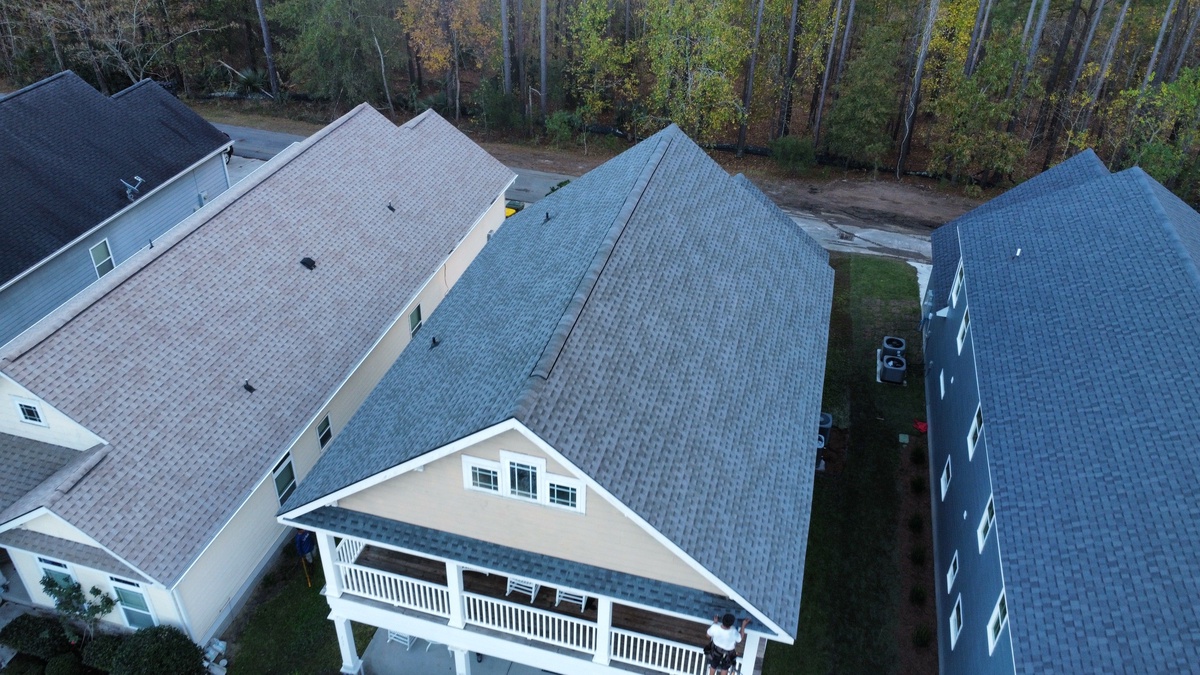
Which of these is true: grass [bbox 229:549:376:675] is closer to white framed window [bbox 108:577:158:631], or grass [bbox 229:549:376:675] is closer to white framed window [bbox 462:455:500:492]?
white framed window [bbox 108:577:158:631]

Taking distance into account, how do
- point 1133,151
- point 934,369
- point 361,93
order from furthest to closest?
point 361,93
point 1133,151
point 934,369

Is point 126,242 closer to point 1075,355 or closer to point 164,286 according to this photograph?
point 164,286

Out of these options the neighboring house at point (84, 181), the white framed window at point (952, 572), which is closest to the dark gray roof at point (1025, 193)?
the white framed window at point (952, 572)

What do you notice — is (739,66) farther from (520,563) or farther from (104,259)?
(520,563)

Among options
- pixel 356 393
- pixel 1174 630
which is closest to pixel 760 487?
pixel 1174 630

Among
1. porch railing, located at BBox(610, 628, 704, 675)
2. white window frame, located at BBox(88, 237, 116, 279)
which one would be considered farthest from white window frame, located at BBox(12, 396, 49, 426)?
porch railing, located at BBox(610, 628, 704, 675)

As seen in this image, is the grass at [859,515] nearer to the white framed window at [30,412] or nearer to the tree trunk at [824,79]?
the tree trunk at [824,79]

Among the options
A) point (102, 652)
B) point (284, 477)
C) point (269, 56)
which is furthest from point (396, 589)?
point (269, 56)
